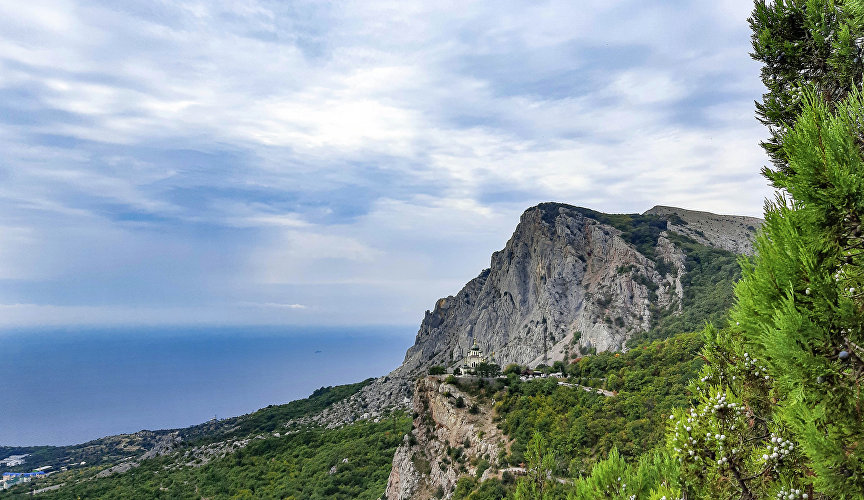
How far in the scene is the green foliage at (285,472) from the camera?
123ft

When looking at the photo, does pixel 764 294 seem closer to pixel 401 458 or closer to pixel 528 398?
pixel 528 398

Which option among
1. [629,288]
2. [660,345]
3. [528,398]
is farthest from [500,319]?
[528,398]

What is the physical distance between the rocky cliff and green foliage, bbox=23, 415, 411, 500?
1077 cm

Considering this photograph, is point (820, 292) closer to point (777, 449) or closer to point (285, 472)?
point (777, 449)

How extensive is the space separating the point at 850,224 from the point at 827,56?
11.8 ft

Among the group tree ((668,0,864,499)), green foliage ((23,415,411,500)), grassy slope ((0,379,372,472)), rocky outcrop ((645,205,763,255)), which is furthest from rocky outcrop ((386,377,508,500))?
rocky outcrop ((645,205,763,255))

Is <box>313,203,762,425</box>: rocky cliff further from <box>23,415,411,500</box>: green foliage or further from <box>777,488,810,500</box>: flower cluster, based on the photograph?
<box>777,488,810,500</box>: flower cluster

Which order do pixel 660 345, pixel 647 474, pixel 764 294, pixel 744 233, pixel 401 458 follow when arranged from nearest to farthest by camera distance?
pixel 764 294 → pixel 647 474 → pixel 401 458 → pixel 660 345 → pixel 744 233

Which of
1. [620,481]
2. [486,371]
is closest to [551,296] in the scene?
[486,371]

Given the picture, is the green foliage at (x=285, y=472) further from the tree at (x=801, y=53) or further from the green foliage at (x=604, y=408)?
the tree at (x=801, y=53)

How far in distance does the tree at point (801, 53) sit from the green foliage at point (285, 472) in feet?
120

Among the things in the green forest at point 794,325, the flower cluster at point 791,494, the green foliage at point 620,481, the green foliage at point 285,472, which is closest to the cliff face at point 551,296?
the green foliage at point 285,472

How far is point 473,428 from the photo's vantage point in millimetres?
33031

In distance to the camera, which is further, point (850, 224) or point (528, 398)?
point (528, 398)
